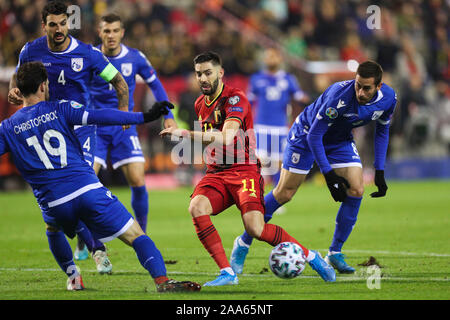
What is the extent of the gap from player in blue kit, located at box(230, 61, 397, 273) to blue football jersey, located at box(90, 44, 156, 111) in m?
2.12

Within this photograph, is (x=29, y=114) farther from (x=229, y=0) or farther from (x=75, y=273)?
(x=229, y=0)

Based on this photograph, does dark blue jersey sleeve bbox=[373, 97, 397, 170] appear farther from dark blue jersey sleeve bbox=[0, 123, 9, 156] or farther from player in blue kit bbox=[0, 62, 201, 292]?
Result: dark blue jersey sleeve bbox=[0, 123, 9, 156]

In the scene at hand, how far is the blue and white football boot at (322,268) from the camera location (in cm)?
672

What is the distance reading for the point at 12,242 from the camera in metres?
10.4

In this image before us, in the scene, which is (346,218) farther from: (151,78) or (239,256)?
(151,78)

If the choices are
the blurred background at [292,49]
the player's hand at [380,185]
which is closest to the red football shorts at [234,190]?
the player's hand at [380,185]

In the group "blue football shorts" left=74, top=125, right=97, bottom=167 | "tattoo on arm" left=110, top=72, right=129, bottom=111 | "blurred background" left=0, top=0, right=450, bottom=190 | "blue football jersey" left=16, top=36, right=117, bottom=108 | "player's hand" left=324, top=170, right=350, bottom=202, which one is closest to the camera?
"player's hand" left=324, top=170, right=350, bottom=202

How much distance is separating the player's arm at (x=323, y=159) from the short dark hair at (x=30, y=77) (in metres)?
2.73

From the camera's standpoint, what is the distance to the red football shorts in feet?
22.5

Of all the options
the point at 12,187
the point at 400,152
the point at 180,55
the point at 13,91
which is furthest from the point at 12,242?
the point at 400,152

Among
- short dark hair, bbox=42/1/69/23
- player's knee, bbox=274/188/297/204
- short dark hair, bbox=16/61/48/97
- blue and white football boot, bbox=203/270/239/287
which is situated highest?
short dark hair, bbox=42/1/69/23

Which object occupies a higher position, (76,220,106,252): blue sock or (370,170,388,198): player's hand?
(370,170,388,198): player's hand

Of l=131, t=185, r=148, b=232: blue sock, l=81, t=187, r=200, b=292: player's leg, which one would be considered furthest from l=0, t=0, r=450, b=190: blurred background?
l=81, t=187, r=200, b=292: player's leg

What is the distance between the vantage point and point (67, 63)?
7602 millimetres
